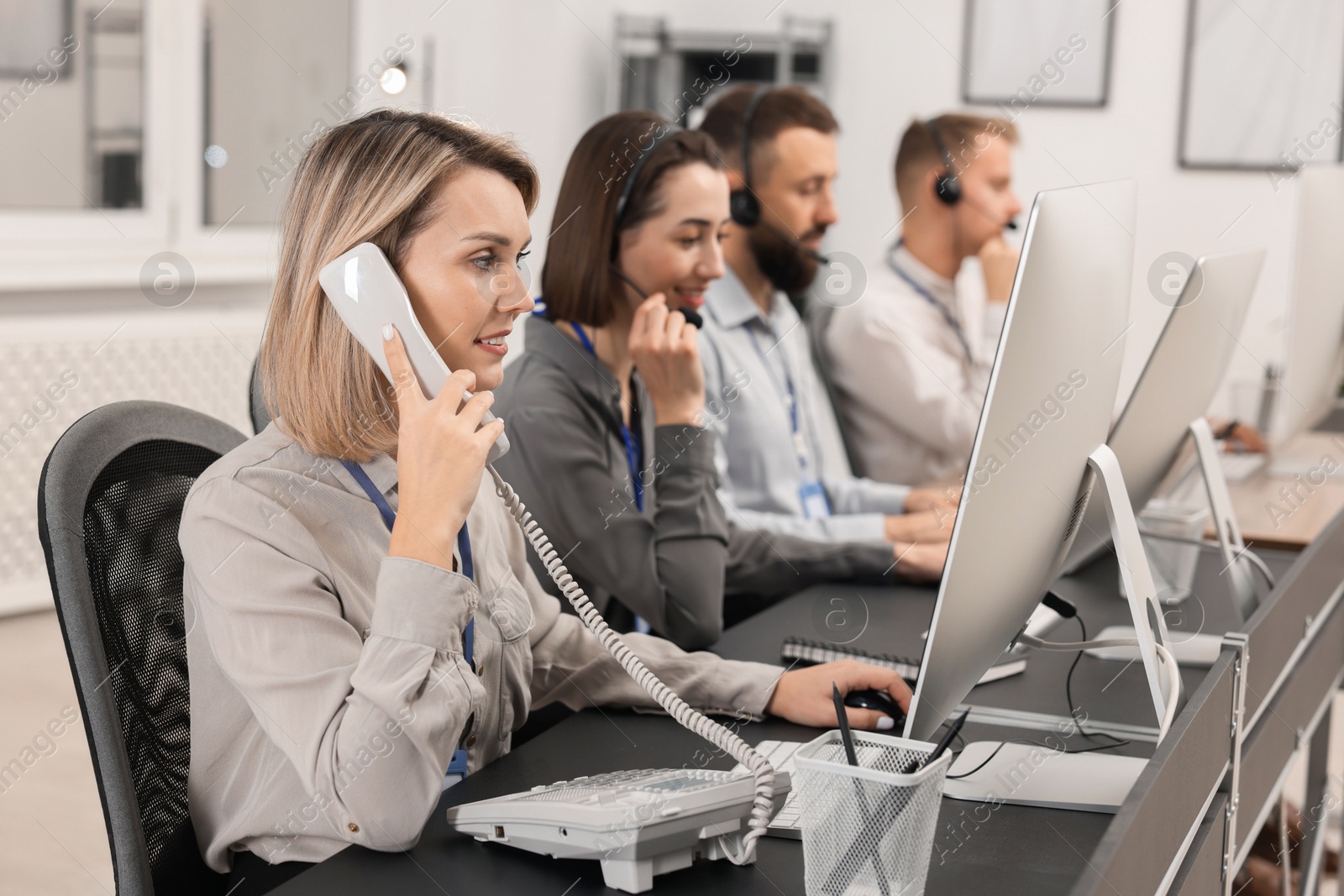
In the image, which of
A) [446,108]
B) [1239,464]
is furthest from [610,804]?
[446,108]

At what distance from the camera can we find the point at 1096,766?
40.6 inches

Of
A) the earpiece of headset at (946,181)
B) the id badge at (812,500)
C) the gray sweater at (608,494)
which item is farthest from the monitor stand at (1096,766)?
the earpiece of headset at (946,181)

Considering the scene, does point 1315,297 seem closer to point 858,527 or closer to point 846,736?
point 858,527

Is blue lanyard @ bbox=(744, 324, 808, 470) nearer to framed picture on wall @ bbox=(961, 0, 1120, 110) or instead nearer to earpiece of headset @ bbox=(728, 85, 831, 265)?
earpiece of headset @ bbox=(728, 85, 831, 265)

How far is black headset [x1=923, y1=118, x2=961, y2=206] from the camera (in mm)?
2781

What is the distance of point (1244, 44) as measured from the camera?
4.30 meters

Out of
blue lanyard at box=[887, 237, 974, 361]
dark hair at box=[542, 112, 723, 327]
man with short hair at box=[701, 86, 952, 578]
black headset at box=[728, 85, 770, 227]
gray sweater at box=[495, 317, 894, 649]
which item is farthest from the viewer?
blue lanyard at box=[887, 237, 974, 361]

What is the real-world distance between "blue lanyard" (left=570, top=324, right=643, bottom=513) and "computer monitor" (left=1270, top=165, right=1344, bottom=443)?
4.25 ft

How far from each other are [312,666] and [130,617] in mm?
239

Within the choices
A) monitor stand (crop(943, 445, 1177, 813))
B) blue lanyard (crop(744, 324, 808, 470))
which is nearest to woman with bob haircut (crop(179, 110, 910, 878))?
monitor stand (crop(943, 445, 1177, 813))

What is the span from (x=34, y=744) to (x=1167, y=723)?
248 centimetres

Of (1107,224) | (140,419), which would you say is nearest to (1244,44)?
(1107,224)

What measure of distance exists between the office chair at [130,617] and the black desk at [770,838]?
0.23 metres

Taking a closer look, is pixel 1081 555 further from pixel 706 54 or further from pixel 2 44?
pixel 706 54
